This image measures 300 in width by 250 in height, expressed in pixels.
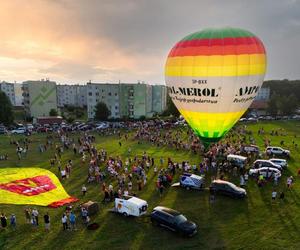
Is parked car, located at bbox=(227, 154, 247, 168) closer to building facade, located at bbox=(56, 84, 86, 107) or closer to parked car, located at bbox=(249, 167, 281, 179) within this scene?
parked car, located at bbox=(249, 167, 281, 179)

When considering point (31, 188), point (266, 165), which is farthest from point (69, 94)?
point (266, 165)

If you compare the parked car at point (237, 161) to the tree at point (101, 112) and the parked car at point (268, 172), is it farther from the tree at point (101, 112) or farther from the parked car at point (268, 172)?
the tree at point (101, 112)

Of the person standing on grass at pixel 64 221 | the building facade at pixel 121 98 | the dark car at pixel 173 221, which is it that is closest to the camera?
the dark car at pixel 173 221

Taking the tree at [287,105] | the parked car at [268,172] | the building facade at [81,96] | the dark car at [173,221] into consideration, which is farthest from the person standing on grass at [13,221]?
the building facade at [81,96]

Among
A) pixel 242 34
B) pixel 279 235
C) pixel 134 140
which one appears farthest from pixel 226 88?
pixel 134 140

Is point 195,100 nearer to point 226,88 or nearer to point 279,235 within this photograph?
point 226,88
